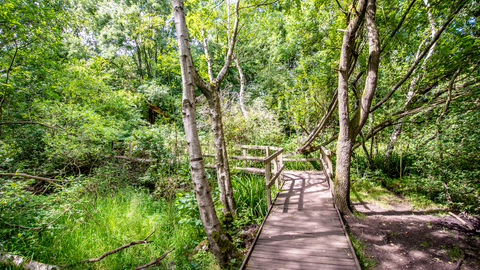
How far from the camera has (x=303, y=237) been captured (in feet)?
11.1

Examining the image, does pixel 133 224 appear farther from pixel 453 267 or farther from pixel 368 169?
pixel 368 169

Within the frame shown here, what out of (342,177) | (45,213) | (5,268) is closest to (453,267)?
(342,177)

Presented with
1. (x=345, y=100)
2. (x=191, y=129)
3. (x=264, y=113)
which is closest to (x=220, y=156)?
(x=191, y=129)

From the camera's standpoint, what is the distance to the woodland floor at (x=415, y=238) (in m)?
3.02

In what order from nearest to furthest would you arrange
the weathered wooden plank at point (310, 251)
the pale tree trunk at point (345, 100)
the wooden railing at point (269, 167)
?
1. the weathered wooden plank at point (310, 251)
2. the wooden railing at point (269, 167)
3. the pale tree trunk at point (345, 100)

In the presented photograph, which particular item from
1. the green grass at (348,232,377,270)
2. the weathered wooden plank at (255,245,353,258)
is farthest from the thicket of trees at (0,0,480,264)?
the green grass at (348,232,377,270)

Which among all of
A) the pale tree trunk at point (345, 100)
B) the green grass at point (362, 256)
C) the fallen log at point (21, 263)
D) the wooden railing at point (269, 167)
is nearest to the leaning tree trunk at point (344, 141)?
the pale tree trunk at point (345, 100)

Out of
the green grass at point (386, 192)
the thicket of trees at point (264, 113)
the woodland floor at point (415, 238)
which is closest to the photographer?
the woodland floor at point (415, 238)

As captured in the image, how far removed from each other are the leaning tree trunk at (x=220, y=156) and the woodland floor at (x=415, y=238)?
8.39ft

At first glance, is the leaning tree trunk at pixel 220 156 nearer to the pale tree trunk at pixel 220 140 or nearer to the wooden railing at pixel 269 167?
the pale tree trunk at pixel 220 140

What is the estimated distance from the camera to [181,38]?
2.66 m

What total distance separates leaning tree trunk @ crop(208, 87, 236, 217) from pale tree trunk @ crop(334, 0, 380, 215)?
100 inches

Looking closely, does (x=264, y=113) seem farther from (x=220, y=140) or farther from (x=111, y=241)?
(x=111, y=241)

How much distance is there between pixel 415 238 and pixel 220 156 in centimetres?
403
